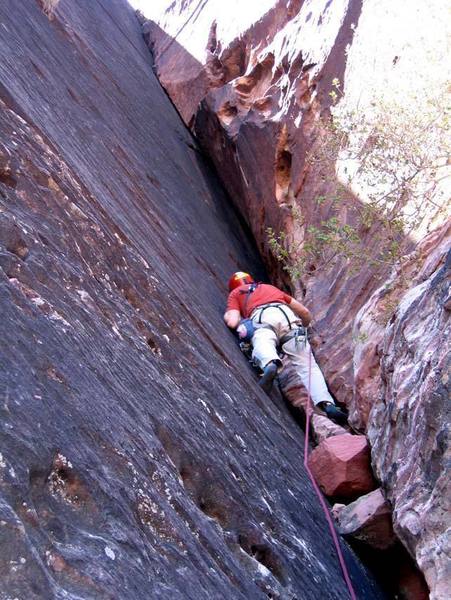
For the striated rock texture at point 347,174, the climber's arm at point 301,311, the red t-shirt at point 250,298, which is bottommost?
the red t-shirt at point 250,298

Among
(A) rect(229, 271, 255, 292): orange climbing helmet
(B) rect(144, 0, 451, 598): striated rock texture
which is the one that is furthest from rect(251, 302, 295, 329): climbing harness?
(A) rect(229, 271, 255, 292): orange climbing helmet

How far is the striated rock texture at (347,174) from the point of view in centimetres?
467

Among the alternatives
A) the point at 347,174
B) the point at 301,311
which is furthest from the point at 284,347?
the point at 347,174

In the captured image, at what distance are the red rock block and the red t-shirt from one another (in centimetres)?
334

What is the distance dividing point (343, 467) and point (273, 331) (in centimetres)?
322

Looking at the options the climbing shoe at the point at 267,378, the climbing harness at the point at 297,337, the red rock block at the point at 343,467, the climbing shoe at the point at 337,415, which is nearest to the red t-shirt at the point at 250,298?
the climbing harness at the point at 297,337

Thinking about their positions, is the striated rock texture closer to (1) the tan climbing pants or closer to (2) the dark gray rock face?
(1) the tan climbing pants

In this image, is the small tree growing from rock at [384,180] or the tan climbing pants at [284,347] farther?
the small tree growing from rock at [384,180]

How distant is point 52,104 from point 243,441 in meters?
4.73

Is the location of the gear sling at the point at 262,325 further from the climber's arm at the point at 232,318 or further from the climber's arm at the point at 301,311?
the climber's arm at the point at 301,311

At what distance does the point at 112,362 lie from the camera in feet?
13.4

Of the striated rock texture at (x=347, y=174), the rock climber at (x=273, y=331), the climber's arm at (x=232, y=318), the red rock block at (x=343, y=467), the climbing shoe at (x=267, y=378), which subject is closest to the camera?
the striated rock texture at (x=347, y=174)

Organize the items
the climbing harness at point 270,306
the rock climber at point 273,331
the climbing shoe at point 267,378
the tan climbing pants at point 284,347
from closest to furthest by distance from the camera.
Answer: the climbing shoe at point 267,378 < the rock climber at point 273,331 < the tan climbing pants at point 284,347 < the climbing harness at point 270,306

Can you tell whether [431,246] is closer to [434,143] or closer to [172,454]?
[434,143]
